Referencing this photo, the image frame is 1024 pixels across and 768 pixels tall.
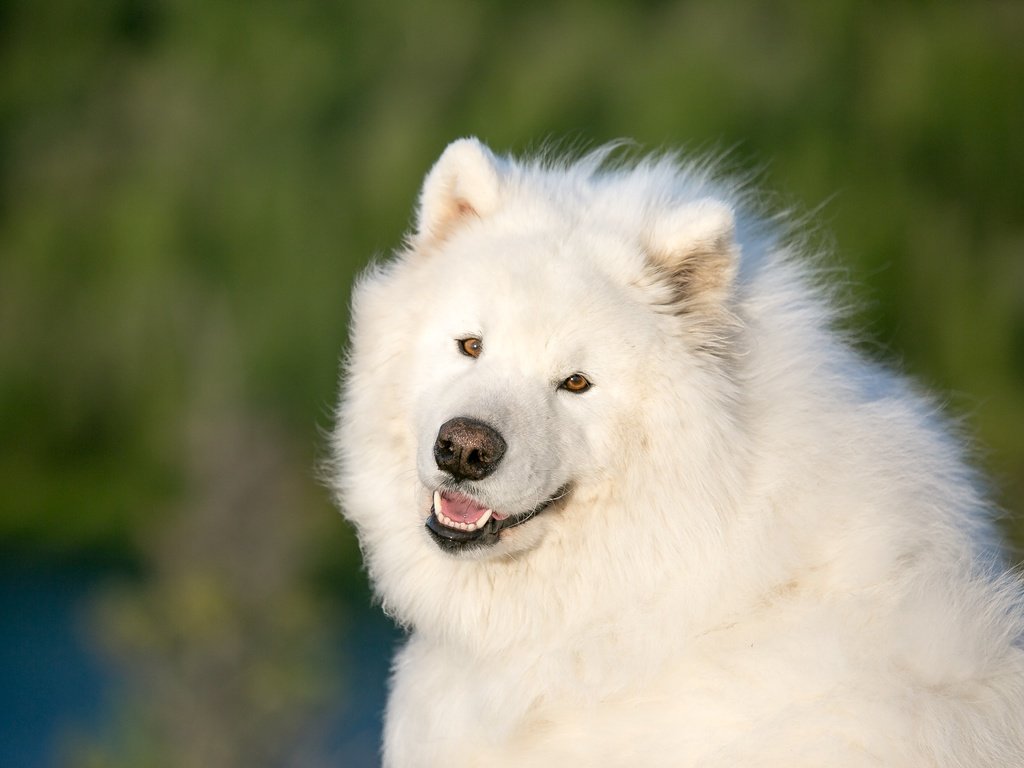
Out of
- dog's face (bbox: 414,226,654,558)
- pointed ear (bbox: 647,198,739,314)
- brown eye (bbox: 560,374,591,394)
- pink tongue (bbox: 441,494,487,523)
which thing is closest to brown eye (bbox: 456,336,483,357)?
dog's face (bbox: 414,226,654,558)

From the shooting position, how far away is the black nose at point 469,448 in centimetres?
379

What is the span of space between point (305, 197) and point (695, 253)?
36.2 ft

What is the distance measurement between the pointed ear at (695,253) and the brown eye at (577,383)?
15.7 inches

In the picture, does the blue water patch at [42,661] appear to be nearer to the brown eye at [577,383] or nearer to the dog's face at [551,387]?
the dog's face at [551,387]

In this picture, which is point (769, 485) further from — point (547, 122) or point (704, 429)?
point (547, 122)

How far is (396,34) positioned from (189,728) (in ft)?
32.2

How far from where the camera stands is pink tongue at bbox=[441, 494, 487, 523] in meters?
3.99

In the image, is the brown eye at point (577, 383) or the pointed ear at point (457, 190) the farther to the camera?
the pointed ear at point (457, 190)

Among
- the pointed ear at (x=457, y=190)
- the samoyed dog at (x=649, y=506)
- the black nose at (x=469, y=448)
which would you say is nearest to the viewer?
the samoyed dog at (x=649, y=506)

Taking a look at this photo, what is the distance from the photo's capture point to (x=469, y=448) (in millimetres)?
3791

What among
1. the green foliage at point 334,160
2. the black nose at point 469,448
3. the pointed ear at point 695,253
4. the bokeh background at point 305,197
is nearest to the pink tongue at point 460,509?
the black nose at point 469,448

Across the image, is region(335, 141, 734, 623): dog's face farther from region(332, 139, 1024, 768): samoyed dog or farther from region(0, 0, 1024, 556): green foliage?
region(0, 0, 1024, 556): green foliage

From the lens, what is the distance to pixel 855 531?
12.2 feet

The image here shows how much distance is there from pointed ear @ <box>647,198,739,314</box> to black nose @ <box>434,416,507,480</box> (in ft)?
2.59
